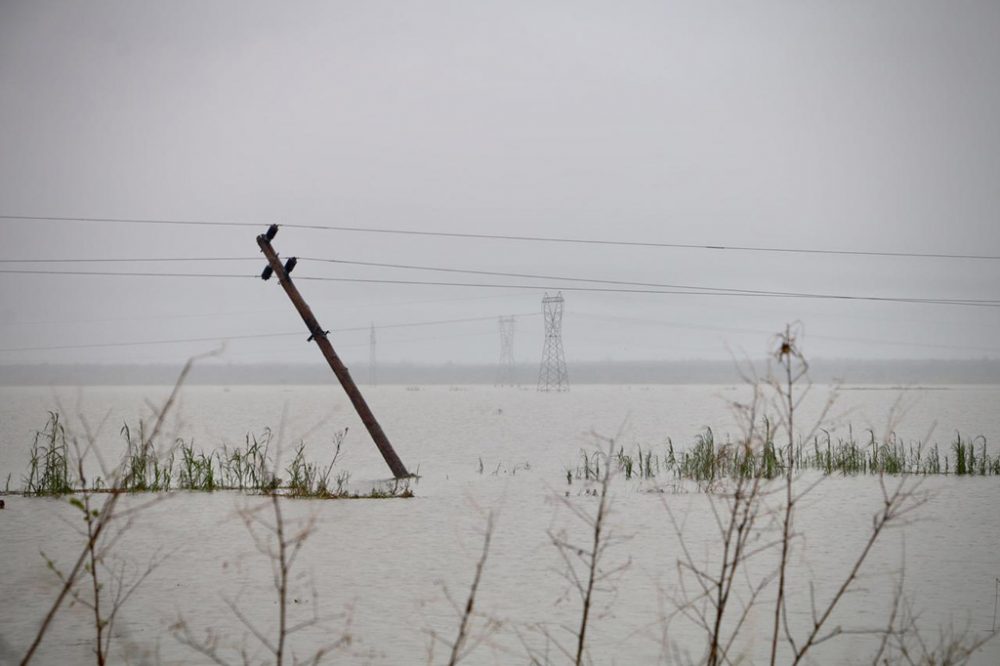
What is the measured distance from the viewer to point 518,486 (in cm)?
1809

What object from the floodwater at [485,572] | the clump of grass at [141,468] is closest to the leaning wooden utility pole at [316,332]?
the floodwater at [485,572]

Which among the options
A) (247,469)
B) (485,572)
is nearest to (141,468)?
Answer: (485,572)

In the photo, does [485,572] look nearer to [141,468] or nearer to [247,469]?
[141,468]

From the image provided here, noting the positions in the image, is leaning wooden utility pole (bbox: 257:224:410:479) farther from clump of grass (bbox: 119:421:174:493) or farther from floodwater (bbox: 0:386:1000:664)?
clump of grass (bbox: 119:421:174:493)

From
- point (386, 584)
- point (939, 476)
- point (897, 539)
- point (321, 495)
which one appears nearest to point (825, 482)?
point (939, 476)

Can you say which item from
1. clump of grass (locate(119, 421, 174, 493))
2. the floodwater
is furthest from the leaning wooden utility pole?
clump of grass (locate(119, 421, 174, 493))

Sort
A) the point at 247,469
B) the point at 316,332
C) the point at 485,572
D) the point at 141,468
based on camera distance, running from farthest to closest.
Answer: the point at 316,332, the point at 247,469, the point at 485,572, the point at 141,468

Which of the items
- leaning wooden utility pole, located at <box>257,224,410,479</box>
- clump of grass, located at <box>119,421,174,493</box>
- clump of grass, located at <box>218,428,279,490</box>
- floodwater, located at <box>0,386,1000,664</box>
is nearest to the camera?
clump of grass, located at <box>119,421,174,493</box>

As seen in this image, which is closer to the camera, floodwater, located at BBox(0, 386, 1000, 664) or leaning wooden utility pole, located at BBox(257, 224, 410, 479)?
floodwater, located at BBox(0, 386, 1000, 664)

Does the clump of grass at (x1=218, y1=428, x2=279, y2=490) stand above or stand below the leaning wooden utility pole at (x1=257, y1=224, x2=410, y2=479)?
below

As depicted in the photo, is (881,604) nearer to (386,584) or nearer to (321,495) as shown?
(386,584)

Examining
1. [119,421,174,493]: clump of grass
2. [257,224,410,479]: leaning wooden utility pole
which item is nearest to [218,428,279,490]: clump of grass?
[119,421,174,493]: clump of grass

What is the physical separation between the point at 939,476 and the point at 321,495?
1351 cm

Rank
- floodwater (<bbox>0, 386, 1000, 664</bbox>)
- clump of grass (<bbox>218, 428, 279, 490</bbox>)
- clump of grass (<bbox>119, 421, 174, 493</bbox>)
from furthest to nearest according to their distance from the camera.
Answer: clump of grass (<bbox>218, 428, 279, 490</bbox>) < floodwater (<bbox>0, 386, 1000, 664</bbox>) < clump of grass (<bbox>119, 421, 174, 493</bbox>)
